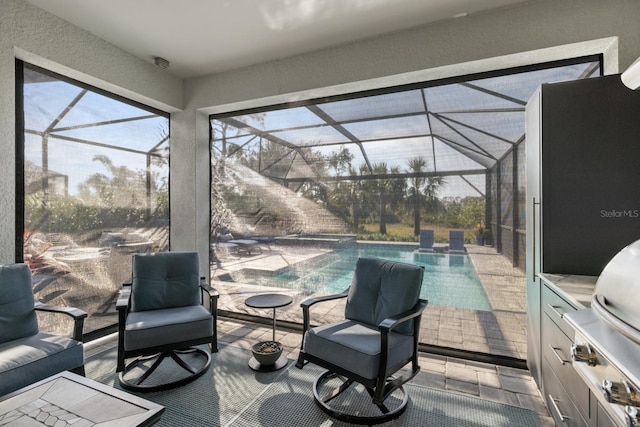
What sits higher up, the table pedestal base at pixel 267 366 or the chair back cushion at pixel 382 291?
the chair back cushion at pixel 382 291

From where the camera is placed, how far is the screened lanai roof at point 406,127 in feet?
9.04

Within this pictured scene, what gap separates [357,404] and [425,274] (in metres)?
1.34

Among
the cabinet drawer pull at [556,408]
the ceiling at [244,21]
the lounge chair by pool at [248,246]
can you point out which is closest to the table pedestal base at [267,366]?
the lounge chair by pool at [248,246]

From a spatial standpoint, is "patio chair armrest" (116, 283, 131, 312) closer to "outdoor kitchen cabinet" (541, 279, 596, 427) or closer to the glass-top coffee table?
the glass-top coffee table

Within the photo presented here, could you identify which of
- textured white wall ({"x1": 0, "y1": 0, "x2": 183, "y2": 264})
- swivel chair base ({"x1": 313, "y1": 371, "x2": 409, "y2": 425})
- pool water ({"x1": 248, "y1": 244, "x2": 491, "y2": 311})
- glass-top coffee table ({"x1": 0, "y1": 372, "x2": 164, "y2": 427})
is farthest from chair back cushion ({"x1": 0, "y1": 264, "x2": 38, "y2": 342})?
pool water ({"x1": 248, "y1": 244, "x2": 491, "y2": 311})

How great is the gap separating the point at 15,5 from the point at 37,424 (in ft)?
9.71

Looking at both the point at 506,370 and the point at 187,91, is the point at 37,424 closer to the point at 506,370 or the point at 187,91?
the point at 506,370

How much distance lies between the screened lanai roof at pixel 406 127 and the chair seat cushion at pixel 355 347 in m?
1.56

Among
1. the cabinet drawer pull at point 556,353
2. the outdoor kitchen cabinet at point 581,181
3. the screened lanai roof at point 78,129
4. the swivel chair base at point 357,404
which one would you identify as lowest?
the swivel chair base at point 357,404

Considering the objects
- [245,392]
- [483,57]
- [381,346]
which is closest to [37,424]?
[245,392]

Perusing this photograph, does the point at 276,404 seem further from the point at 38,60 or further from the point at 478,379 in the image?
the point at 38,60

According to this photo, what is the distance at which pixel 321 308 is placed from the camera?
3.54 meters

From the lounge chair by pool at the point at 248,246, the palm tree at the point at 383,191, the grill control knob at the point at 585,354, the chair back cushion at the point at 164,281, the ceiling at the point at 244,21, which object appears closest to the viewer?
the grill control knob at the point at 585,354

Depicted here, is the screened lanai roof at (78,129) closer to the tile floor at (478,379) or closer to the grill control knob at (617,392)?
the tile floor at (478,379)
